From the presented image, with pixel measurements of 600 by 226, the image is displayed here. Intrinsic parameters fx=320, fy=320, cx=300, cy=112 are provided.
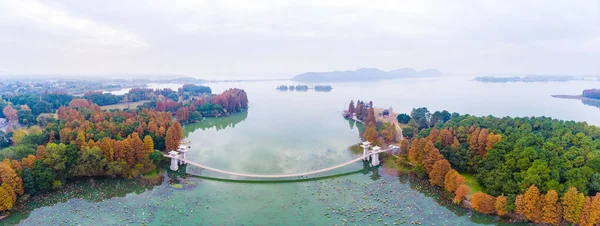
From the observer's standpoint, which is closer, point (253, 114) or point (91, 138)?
point (91, 138)

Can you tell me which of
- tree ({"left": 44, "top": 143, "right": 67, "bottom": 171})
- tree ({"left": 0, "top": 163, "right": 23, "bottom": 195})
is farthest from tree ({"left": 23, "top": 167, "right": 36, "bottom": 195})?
tree ({"left": 44, "top": 143, "right": 67, "bottom": 171})

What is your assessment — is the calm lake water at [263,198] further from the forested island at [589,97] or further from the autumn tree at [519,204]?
the forested island at [589,97]

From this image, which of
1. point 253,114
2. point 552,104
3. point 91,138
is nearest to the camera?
point 91,138

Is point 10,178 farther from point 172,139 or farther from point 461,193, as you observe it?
point 461,193

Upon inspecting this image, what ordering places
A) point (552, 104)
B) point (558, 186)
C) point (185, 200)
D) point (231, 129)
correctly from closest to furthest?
point (558, 186), point (185, 200), point (231, 129), point (552, 104)

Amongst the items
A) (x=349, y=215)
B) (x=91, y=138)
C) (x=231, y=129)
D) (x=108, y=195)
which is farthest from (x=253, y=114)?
(x=349, y=215)

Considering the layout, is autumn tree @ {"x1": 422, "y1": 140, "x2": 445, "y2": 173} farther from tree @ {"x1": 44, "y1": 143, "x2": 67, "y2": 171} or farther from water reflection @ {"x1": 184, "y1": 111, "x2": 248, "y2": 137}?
water reflection @ {"x1": 184, "y1": 111, "x2": 248, "y2": 137}

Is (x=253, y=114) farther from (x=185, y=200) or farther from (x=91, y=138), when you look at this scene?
(x=185, y=200)

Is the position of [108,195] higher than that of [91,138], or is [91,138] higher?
[91,138]
